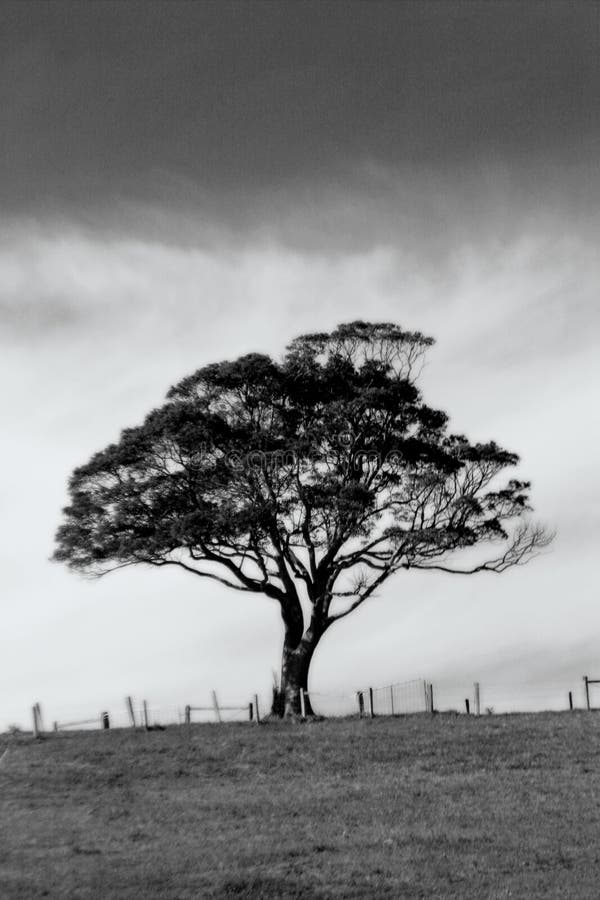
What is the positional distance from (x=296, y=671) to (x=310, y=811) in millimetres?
17943

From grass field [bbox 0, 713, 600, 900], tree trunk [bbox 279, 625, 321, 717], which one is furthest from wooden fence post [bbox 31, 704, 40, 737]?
tree trunk [bbox 279, 625, 321, 717]

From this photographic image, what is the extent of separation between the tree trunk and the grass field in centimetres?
281

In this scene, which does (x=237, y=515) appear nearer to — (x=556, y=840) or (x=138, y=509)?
(x=138, y=509)

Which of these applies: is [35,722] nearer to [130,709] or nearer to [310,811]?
[130,709]

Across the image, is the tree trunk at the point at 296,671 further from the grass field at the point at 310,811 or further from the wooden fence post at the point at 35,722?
the wooden fence post at the point at 35,722

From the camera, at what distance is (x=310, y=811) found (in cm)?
2791

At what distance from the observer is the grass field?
2123 cm

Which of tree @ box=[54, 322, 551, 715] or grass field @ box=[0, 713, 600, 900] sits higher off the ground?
tree @ box=[54, 322, 551, 715]

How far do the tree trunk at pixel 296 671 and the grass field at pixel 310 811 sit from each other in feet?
9.21

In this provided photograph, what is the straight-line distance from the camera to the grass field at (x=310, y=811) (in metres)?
21.2

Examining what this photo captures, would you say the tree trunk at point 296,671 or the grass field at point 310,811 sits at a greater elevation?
the tree trunk at point 296,671

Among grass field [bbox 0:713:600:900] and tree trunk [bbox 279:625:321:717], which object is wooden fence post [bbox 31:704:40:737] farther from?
tree trunk [bbox 279:625:321:717]

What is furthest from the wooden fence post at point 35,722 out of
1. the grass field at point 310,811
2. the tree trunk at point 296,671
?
the tree trunk at point 296,671

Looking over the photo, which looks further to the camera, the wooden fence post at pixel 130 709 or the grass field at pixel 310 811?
the wooden fence post at pixel 130 709
